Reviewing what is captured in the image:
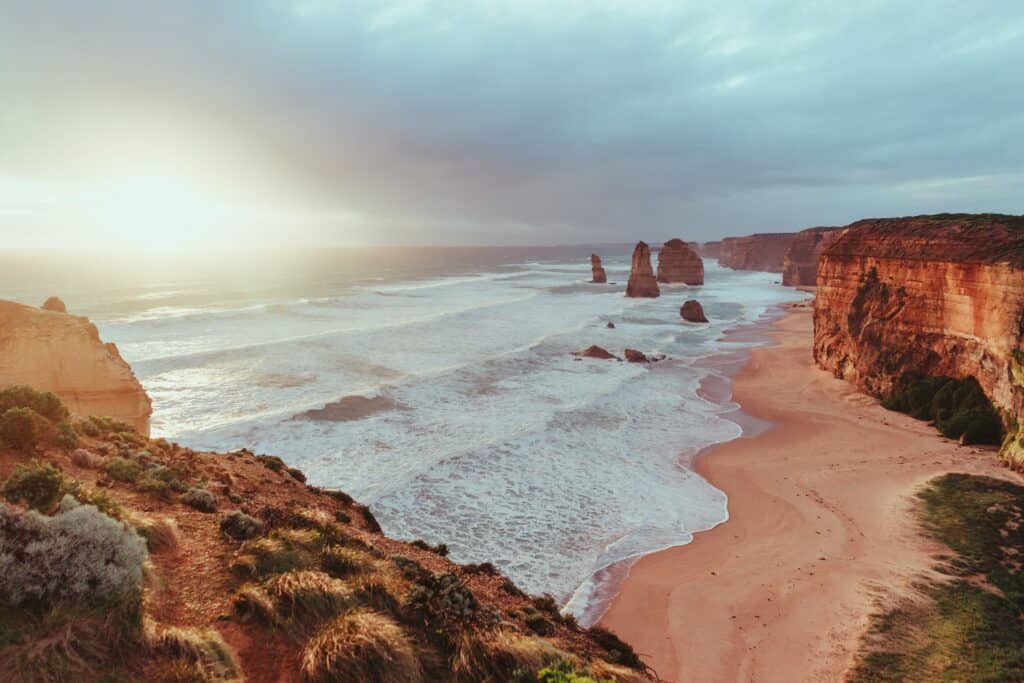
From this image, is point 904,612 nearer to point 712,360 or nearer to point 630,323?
point 712,360

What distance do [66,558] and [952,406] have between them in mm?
29802

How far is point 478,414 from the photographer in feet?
84.9

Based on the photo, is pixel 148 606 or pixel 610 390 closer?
pixel 148 606

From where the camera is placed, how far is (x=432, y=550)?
37.2 feet

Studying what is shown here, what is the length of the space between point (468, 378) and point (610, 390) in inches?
334

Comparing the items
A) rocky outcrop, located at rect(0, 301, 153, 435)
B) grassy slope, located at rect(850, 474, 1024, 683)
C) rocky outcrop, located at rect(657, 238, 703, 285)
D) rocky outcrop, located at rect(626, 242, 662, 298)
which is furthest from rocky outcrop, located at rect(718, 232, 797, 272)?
rocky outcrop, located at rect(0, 301, 153, 435)

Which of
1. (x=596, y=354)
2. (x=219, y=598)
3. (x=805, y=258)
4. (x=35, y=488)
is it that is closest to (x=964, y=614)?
(x=219, y=598)

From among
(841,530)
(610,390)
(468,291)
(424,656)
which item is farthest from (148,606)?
(468,291)

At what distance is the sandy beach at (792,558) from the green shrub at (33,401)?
12.1 metres

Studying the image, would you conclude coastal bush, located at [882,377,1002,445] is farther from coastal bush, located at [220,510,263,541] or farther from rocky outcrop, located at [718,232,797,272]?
rocky outcrop, located at [718,232,797,272]

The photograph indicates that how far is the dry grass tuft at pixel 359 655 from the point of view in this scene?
5.45 metres

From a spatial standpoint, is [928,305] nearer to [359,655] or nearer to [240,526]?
[359,655]

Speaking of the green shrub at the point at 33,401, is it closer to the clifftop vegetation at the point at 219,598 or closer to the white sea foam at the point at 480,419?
the clifftop vegetation at the point at 219,598

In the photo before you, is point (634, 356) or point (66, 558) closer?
point (66, 558)
